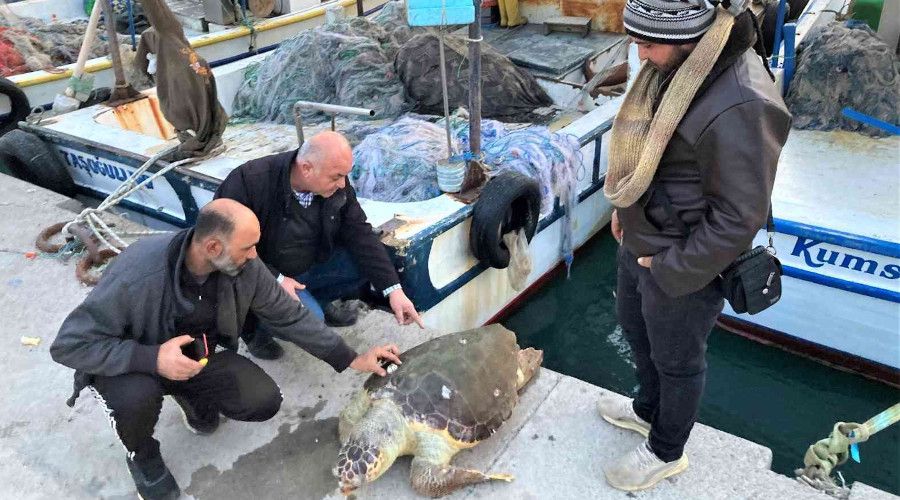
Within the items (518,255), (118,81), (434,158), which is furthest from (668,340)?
(118,81)

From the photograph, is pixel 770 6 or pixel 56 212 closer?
pixel 56 212

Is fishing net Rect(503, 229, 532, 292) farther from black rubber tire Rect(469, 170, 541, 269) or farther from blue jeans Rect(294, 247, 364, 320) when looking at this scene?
blue jeans Rect(294, 247, 364, 320)

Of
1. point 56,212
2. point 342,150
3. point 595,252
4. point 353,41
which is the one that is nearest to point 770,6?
point 595,252

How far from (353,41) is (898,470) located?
5164mm

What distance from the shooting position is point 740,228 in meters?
1.78

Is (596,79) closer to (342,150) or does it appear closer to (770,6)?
(770,6)

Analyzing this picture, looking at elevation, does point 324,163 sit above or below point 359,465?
above

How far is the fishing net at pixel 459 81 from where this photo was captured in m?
5.48

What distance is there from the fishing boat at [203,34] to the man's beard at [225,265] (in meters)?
4.98

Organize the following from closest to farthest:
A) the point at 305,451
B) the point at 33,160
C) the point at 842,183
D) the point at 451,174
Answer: the point at 305,451, the point at 451,174, the point at 842,183, the point at 33,160

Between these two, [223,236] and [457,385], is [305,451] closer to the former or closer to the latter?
[457,385]

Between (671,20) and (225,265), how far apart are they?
1.65 m

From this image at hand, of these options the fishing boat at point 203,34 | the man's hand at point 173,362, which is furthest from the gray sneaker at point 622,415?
the fishing boat at point 203,34

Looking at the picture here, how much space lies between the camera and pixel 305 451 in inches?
109
